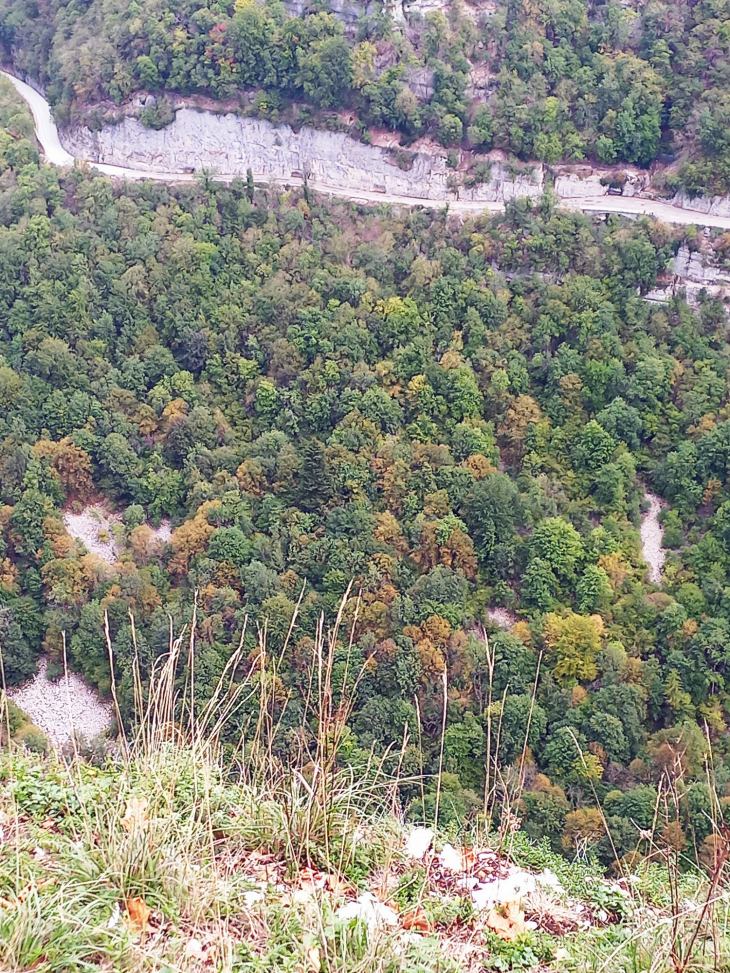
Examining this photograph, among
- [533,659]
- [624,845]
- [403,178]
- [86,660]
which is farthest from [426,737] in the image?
[403,178]

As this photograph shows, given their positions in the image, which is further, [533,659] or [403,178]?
[403,178]

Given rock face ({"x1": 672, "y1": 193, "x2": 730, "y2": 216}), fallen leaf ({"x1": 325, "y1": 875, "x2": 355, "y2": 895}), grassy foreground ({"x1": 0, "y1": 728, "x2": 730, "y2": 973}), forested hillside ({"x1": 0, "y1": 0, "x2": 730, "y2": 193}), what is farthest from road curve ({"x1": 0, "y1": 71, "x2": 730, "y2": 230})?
fallen leaf ({"x1": 325, "y1": 875, "x2": 355, "y2": 895})

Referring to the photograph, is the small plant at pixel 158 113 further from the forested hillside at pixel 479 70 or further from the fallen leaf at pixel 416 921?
the fallen leaf at pixel 416 921

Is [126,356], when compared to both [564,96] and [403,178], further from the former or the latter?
[564,96]

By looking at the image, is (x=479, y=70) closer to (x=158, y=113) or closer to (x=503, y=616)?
(x=158, y=113)

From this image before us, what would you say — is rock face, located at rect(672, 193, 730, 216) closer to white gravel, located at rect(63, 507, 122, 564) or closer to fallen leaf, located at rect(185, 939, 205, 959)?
white gravel, located at rect(63, 507, 122, 564)

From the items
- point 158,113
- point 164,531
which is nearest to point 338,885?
point 164,531
